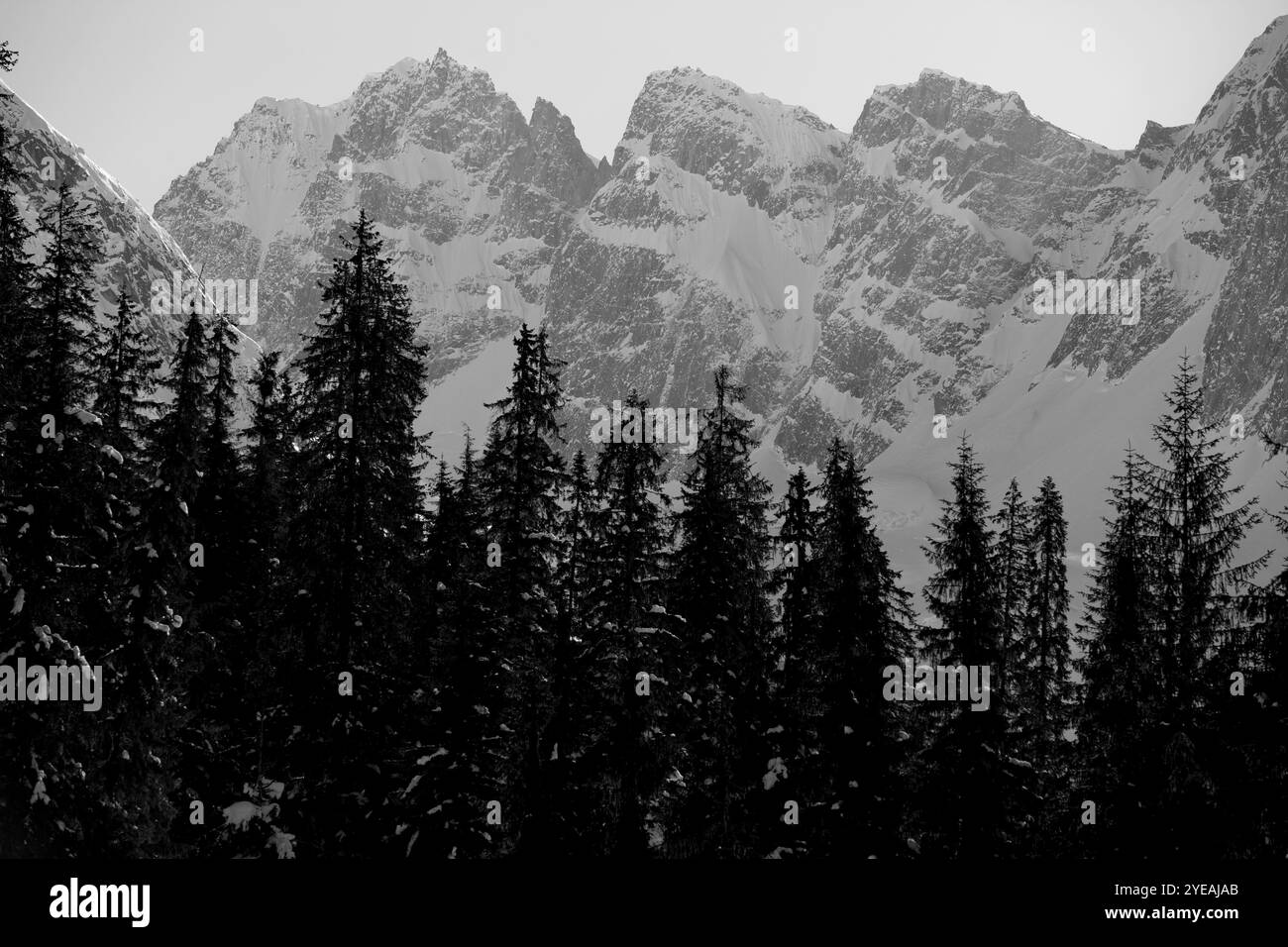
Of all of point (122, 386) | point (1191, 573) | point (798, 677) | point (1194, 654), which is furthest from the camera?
point (798, 677)

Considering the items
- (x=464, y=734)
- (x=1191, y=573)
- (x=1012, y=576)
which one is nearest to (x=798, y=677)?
(x=464, y=734)

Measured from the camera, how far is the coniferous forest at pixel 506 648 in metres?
25.7

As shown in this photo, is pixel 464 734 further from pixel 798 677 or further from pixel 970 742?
pixel 970 742

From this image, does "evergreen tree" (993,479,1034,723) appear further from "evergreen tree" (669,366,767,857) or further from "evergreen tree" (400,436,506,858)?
"evergreen tree" (400,436,506,858)

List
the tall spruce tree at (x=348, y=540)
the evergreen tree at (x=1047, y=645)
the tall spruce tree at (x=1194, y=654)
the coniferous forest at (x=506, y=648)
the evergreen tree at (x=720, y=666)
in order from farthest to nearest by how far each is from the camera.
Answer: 1. the evergreen tree at (x=1047, y=645)
2. the evergreen tree at (x=720, y=666)
3. the tall spruce tree at (x=1194, y=654)
4. the coniferous forest at (x=506, y=648)
5. the tall spruce tree at (x=348, y=540)

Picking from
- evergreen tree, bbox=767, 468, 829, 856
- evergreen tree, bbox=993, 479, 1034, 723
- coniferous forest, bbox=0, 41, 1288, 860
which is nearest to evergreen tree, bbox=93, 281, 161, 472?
coniferous forest, bbox=0, 41, 1288, 860

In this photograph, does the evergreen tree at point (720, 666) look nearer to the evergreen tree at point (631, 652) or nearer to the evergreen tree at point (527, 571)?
the evergreen tree at point (631, 652)

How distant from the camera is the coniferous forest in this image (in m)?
25.7

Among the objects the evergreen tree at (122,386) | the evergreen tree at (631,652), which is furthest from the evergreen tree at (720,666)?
the evergreen tree at (122,386)

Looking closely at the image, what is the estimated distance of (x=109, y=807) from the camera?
26297 millimetres

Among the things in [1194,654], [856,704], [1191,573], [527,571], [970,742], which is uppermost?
[527,571]

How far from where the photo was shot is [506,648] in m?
27.8
